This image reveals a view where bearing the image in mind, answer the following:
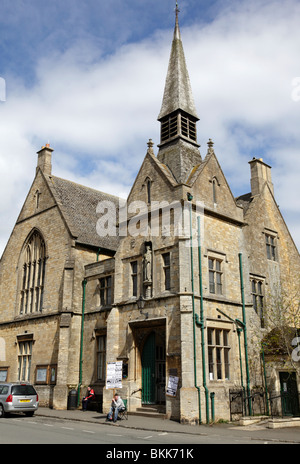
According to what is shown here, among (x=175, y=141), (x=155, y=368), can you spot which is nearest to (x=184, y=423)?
(x=155, y=368)

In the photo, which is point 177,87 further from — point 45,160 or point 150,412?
point 150,412

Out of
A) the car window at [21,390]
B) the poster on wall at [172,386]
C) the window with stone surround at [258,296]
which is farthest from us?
the window with stone surround at [258,296]

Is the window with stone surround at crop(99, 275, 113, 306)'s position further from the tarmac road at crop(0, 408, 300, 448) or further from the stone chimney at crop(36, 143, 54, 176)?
the stone chimney at crop(36, 143, 54, 176)

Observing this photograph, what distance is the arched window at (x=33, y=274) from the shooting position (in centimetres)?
2842

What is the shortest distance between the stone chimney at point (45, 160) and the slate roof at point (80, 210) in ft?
2.11

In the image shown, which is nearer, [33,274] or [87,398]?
[87,398]

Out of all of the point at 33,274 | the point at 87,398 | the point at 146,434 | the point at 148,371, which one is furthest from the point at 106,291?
the point at 146,434

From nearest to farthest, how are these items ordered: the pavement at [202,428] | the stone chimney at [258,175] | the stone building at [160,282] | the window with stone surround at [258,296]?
the pavement at [202,428] < the stone building at [160,282] < the window with stone surround at [258,296] < the stone chimney at [258,175]

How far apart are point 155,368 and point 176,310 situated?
3.28m

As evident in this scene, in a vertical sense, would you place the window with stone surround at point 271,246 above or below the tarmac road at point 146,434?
above

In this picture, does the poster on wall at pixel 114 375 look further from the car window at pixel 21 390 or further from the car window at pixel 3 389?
the car window at pixel 3 389

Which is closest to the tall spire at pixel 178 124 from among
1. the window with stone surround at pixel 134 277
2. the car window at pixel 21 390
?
the window with stone surround at pixel 134 277

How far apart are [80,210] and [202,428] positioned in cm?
1748

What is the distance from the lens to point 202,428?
16109mm
